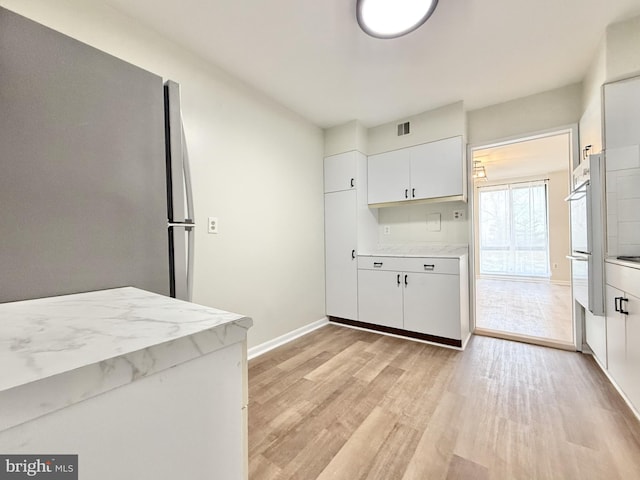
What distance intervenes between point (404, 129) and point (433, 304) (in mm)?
1946

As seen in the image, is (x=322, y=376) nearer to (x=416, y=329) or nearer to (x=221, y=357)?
A: (x=416, y=329)

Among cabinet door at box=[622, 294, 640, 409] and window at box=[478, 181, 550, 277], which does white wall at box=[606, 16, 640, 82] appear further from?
window at box=[478, 181, 550, 277]

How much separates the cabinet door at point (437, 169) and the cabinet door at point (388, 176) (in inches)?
3.6

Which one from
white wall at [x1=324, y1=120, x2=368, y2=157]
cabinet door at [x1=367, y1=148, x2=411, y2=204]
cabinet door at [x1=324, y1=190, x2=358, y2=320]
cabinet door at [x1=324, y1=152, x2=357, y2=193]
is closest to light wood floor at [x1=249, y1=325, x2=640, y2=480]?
cabinet door at [x1=324, y1=190, x2=358, y2=320]

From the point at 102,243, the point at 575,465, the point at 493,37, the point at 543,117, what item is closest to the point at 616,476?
the point at 575,465

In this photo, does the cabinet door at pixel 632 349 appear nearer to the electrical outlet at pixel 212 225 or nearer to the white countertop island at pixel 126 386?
the white countertop island at pixel 126 386

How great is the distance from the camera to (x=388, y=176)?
10.7 feet

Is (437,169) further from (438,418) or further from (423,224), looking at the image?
(438,418)

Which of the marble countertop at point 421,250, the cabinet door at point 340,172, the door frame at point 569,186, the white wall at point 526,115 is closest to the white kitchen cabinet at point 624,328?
the door frame at point 569,186

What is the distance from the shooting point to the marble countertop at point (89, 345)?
1.03ft

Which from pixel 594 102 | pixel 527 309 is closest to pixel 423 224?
pixel 594 102

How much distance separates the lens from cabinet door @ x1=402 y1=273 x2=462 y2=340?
2.62 m

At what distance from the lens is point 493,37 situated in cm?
190

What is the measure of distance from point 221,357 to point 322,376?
73.1 inches
